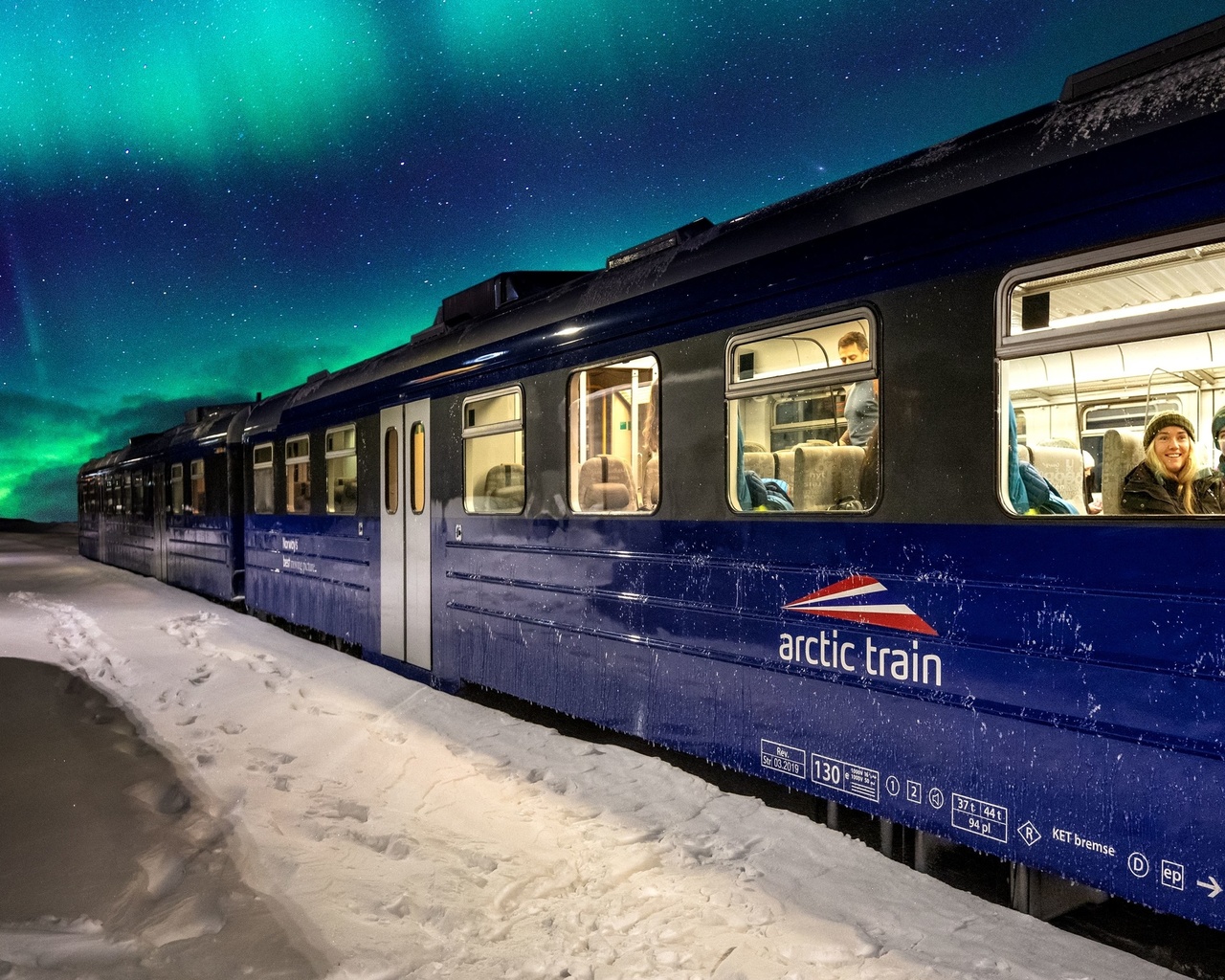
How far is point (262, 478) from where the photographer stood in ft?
40.2

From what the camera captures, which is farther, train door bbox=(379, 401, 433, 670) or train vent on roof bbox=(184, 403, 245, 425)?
train vent on roof bbox=(184, 403, 245, 425)

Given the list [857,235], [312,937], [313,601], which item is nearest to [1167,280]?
[857,235]

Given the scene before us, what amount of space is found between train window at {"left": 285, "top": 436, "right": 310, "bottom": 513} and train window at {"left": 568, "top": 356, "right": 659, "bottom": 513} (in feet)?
18.8

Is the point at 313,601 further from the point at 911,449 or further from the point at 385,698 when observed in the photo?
the point at 911,449

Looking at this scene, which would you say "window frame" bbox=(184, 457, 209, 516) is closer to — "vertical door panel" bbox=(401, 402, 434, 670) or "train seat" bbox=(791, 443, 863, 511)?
"vertical door panel" bbox=(401, 402, 434, 670)

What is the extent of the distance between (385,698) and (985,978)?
5442 mm

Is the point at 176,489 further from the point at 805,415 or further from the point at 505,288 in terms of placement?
the point at 805,415

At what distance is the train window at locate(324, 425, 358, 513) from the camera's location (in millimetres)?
9344

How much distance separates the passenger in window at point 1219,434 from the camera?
3141 mm

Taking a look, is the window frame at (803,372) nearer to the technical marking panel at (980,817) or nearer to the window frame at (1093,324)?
the window frame at (1093,324)

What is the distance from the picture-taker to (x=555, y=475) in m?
6.12

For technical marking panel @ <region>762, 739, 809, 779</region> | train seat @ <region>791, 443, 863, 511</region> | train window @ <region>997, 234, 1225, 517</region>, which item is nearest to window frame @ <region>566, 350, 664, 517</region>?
train seat @ <region>791, 443, 863, 511</region>

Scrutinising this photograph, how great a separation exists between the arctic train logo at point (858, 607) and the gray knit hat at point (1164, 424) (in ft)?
3.47

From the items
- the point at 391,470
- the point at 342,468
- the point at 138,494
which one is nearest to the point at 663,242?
the point at 391,470
